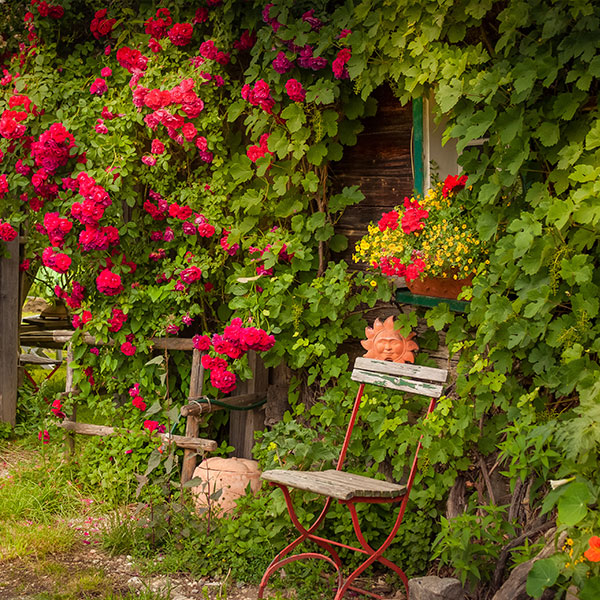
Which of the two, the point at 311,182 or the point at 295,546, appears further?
the point at 311,182

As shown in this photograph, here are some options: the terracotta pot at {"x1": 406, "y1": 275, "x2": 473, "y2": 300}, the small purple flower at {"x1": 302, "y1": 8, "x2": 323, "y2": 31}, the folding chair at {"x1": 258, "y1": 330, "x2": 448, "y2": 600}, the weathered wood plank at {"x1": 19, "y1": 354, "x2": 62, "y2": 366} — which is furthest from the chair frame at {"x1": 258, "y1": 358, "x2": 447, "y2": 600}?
the weathered wood plank at {"x1": 19, "y1": 354, "x2": 62, "y2": 366}

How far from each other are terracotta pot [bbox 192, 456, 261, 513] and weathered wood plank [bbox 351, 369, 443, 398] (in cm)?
110

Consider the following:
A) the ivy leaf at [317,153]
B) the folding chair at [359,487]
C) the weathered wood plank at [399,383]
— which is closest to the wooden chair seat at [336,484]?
the folding chair at [359,487]

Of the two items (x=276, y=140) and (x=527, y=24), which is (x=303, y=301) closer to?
(x=276, y=140)

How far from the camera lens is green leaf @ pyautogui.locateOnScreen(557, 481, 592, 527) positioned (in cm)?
302

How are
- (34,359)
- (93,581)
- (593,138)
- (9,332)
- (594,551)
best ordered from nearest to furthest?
(594,551) < (593,138) < (93,581) < (9,332) < (34,359)

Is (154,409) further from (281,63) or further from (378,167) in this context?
(281,63)

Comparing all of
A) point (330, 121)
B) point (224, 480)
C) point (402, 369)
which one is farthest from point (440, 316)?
point (224, 480)

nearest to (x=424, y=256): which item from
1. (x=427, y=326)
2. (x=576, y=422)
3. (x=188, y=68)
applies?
(x=427, y=326)

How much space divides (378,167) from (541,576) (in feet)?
8.31

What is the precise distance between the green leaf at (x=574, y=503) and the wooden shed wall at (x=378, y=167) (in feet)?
6.90

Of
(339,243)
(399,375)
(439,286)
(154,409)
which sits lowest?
(154,409)

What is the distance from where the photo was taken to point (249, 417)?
559cm

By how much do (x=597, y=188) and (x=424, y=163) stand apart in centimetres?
136
